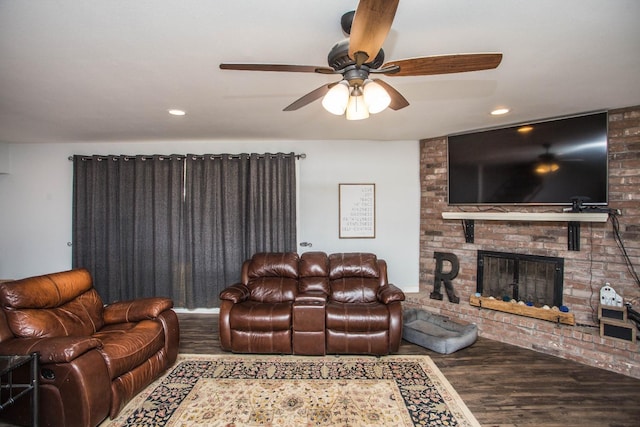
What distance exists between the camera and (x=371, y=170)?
14.0 ft

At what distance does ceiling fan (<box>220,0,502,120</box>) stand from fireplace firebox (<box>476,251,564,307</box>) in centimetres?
274

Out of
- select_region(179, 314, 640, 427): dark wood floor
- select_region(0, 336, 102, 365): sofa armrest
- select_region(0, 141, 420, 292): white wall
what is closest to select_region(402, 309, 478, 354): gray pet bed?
select_region(179, 314, 640, 427): dark wood floor

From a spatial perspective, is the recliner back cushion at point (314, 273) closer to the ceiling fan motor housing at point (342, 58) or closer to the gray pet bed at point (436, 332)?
the gray pet bed at point (436, 332)

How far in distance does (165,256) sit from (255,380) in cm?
244

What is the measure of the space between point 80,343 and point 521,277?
4125mm

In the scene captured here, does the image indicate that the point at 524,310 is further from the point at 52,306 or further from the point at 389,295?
the point at 52,306

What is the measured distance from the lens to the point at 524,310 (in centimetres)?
323

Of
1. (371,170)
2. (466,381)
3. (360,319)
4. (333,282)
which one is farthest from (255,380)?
(371,170)

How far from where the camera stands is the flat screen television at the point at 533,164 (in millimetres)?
2885

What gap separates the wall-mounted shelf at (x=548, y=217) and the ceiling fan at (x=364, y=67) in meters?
2.30

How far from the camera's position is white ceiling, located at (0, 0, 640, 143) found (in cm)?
146

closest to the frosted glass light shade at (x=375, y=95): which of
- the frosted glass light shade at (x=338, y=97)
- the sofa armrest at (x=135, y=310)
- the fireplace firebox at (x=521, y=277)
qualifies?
the frosted glass light shade at (x=338, y=97)

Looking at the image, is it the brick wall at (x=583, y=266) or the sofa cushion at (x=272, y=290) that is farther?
the sofa cushion at (x=272, y=290)

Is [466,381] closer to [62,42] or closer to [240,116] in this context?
[240,116]
